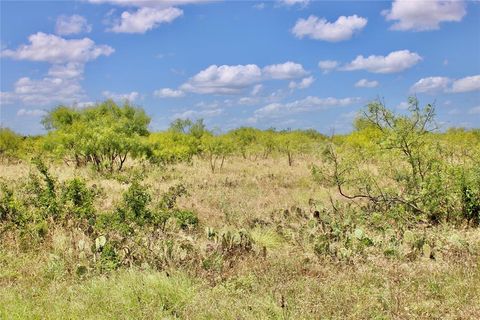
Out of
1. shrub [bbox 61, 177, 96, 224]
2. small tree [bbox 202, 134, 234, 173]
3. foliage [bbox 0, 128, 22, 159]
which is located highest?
foliage [bbox 0, 128, 22, 159]

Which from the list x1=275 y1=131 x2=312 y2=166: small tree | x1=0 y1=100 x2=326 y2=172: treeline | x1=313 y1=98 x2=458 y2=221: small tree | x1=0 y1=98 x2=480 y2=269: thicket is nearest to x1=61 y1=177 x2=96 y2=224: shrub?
x1=0 y1=98 x2=480 y2=269: thicket

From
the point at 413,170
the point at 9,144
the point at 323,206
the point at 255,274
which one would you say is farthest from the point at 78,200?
the point at 9,144

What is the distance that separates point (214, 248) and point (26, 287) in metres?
2.62

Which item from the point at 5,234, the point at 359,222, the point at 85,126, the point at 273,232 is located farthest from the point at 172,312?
the point at 85,126

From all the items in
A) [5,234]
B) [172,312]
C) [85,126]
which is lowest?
[172,312]

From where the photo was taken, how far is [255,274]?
Answer: 6336mm

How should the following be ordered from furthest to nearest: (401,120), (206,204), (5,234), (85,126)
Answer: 1. (85,126)
2. (206,204)
3. (401,120)
4. (5,234)

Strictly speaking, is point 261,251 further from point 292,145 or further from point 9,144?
point 9,144

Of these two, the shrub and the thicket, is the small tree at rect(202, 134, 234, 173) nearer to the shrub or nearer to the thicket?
the thicket

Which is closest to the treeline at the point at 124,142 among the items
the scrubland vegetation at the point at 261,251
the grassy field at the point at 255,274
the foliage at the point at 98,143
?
the foliage at the point at 98,143

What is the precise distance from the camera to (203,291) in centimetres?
572

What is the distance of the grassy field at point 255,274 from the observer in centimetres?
511

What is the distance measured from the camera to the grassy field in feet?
16.8

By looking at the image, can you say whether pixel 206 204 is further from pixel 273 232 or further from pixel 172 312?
pixel 172 312
